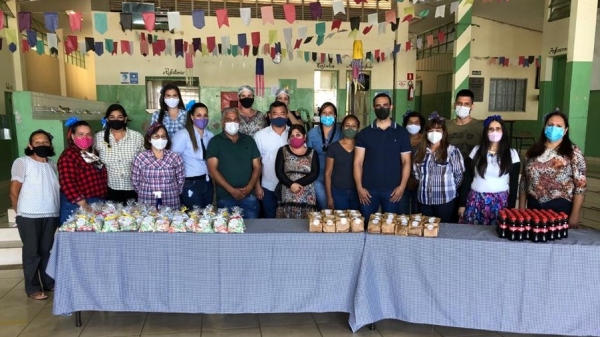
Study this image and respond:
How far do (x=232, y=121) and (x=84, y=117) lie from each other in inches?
189

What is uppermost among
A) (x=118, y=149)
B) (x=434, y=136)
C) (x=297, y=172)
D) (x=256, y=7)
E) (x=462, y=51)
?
(x=256, y=7)

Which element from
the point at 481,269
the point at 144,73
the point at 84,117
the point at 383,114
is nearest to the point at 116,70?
the point at 144,73

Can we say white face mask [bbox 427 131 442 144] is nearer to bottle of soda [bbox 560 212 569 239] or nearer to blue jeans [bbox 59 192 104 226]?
bottle of soda [bbox 560 212 569 239]

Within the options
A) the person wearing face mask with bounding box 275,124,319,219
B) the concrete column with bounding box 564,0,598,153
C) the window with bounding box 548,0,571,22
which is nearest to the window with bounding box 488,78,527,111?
the window with bounding box 548,0,571,22

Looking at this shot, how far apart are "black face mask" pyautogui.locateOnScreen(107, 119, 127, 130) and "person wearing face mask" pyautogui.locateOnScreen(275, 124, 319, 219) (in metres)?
1.29

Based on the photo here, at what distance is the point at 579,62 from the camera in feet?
21.4

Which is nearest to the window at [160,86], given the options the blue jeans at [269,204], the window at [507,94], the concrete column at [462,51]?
the concrete column at [462,51]

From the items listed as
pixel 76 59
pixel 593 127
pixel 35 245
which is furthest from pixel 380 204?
pixel 76 59

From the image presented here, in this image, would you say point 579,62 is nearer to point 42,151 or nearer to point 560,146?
point 560,146

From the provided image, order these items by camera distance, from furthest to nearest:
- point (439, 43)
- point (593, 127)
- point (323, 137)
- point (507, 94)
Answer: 1. point (439, 43)
2. point (507, 94)
3. point (593, 127)
4. point (323, 137)

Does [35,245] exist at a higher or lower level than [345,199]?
lower

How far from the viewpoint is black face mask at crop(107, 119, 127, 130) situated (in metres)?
3.44

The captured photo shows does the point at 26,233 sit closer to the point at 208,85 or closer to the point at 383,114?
the point at 383,114

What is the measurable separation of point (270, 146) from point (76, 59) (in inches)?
571
